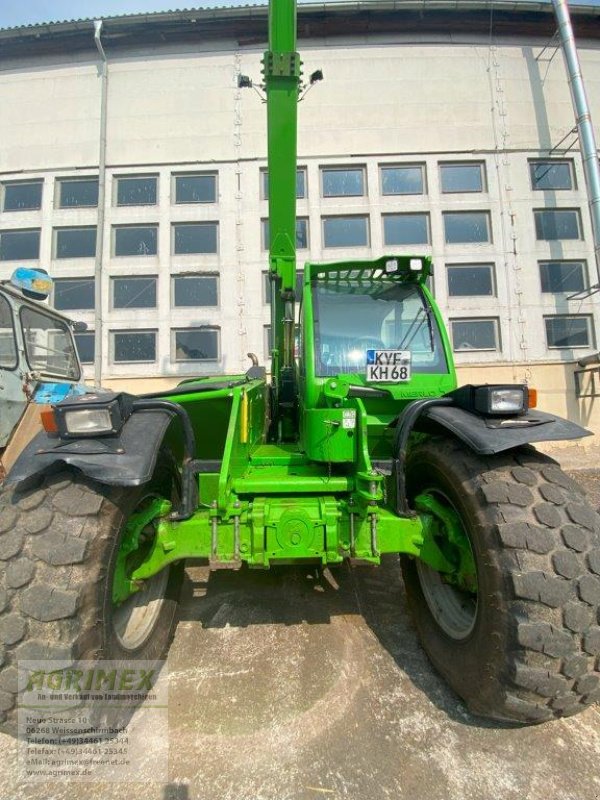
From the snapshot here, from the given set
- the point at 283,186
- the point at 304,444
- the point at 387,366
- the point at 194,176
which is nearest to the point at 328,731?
the point at 304,444

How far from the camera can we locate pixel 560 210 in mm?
12336

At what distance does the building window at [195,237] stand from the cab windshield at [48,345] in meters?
7.63

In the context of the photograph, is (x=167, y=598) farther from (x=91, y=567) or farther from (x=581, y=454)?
(x=581, y=454)

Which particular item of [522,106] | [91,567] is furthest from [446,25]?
[91,567]

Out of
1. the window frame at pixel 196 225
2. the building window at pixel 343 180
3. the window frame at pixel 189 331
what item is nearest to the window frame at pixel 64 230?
the window frame at pixel 196 225

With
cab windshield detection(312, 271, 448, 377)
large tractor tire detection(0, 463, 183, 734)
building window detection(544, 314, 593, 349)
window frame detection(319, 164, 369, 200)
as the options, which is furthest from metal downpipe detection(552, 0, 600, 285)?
large tractor tire detection(0, 463, 183, 734)

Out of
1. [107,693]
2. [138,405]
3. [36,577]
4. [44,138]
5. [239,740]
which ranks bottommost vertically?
[239,740]

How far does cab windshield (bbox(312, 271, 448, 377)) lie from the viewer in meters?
3.21

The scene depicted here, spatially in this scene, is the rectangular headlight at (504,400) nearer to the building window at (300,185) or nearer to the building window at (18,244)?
the building window at (300,185)

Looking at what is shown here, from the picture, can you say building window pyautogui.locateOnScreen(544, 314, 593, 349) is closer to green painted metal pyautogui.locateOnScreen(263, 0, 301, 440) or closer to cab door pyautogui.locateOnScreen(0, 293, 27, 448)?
green painted metal pyautogui.locateOnScreen(263, 0, 301, 440)

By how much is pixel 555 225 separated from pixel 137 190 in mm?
12981

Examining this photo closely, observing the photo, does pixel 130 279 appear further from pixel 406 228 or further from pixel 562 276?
pixel 562 276

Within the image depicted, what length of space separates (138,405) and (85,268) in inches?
474

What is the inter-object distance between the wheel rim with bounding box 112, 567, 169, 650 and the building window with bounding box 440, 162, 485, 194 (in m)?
13.4
